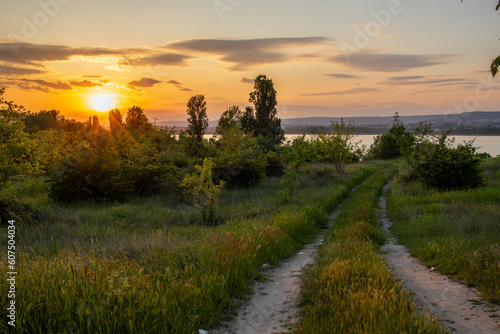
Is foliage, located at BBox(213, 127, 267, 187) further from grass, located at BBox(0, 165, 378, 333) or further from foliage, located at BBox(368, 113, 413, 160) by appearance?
foliage, located at BBox(368, 113, 413, 160)

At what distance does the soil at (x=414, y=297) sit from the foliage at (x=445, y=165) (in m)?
11.7

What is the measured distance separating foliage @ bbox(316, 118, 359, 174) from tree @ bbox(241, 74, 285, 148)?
13269 mm

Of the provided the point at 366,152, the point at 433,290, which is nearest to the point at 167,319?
the point at 433,290

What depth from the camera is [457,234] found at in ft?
29.9

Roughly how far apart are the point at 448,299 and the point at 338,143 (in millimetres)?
26344

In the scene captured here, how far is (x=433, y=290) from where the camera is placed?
6.09 metres

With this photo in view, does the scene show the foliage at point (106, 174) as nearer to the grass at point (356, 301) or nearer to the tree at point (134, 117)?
the grass at point (356, 301)

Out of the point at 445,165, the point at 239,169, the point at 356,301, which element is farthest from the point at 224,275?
the point at 239,169

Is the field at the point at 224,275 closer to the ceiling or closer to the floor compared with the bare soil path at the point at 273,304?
closer to the ceiling

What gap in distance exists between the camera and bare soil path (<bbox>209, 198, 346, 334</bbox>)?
16.7 feet

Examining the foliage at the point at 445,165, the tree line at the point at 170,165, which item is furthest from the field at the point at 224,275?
the foliage at the point at 445,165

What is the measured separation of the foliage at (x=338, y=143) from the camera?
3111cm

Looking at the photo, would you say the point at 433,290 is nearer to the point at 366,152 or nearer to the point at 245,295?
the point at 245,295

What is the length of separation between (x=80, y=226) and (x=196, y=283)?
762cm
